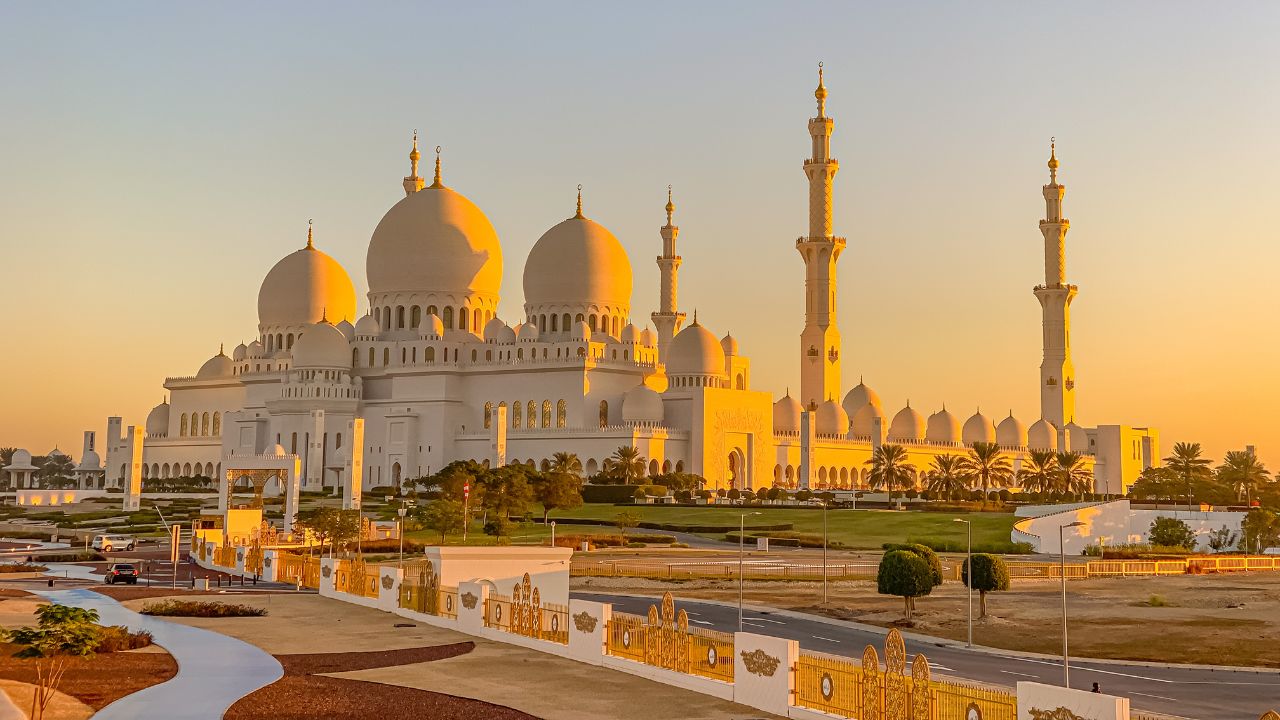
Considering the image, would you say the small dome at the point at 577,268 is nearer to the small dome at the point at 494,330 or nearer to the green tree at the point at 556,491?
the small dome at the point at 494,330

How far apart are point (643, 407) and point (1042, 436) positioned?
126 ft

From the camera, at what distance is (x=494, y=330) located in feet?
295

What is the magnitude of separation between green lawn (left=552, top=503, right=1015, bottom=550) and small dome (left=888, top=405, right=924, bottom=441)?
109 feet

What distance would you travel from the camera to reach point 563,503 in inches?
2498

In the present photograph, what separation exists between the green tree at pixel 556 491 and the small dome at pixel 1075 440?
2156 inches

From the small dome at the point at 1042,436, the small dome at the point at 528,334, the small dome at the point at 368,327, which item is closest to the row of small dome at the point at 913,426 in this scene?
the small dome at the point at 1042,436

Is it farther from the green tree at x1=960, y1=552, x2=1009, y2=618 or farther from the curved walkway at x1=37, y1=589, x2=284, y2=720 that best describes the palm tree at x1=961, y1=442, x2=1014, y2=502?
the curved walkway at x1=37, y1=589, x2=284, y2=720

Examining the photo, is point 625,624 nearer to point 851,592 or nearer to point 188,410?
point 851,592

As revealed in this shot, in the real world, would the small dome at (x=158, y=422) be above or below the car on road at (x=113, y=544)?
above

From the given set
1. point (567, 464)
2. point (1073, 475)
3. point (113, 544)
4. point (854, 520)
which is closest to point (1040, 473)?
point (1073, 475)

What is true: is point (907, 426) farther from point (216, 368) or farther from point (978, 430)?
point (216, 368)

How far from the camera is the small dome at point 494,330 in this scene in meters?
88.8

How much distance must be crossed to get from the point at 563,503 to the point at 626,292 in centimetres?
2919

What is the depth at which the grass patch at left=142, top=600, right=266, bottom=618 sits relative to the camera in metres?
29.5
